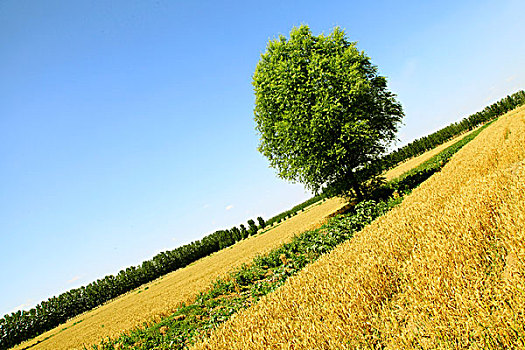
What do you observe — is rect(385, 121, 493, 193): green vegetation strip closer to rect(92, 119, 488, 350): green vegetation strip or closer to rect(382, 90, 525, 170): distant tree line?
rect(92, 119, 488, 350): green vegetation strip

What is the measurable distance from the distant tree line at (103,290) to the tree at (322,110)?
56.2 metres

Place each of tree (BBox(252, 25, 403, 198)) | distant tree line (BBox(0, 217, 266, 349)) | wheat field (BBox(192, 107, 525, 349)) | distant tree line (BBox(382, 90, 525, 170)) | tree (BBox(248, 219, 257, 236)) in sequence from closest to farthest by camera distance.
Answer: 1. wheat field (BBox(192, 107, 525, 349))
2. tree (BBox(252, 25, 403, 198))
3. distant tree line (BBox(0, 217, 266, 349))
4. tree (BBox(248, 219, 257, 236))
5. distant tree line (BBox(382, 90, 525, 170))

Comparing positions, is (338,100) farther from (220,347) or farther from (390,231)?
(220,347)

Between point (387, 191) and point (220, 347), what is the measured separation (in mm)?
18421

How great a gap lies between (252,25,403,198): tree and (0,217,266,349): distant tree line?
184 ft

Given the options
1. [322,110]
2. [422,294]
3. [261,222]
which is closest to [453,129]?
[261,222]

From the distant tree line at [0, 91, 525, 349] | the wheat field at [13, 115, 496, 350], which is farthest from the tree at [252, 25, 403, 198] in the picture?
the distant tree line at [0, 91, 525, 349]

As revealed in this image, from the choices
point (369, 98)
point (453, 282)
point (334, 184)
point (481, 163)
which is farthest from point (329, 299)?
point (369, 98)

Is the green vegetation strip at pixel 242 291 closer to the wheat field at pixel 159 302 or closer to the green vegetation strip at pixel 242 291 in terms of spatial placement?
the green vegetation strip at pixel 242 291

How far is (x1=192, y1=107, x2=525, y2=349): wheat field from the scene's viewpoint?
7.71 feet

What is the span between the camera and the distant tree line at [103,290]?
6328cm

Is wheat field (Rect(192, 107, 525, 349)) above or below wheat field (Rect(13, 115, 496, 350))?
above

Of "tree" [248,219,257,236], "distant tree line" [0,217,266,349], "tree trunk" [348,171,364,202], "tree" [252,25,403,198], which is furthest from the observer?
"tree" [248,219,257,236]

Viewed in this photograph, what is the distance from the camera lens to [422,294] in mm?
3109
